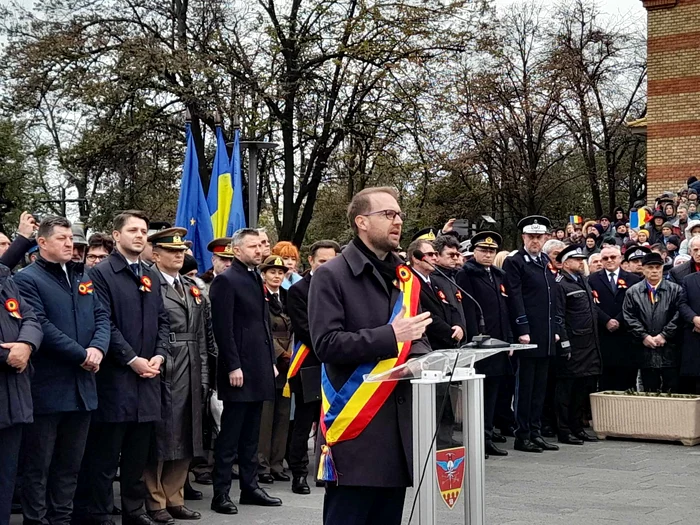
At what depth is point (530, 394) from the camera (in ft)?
34.7

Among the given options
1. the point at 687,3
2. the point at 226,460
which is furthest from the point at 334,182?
the point at 226,460

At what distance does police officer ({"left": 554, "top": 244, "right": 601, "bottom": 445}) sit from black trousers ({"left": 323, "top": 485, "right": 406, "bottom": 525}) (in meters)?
6.71

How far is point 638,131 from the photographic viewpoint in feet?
90.3

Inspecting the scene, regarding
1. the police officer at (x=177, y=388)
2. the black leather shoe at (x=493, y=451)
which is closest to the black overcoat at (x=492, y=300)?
the black leather shoe at (x=493, y=451)

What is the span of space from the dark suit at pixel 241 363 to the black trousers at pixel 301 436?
0.72 metres

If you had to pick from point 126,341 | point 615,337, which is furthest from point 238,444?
point 615,337

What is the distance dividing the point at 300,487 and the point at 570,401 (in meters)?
4.14

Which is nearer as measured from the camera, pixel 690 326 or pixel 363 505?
pixel 363 505

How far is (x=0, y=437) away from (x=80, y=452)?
0.77m

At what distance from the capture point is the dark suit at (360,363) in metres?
4.33

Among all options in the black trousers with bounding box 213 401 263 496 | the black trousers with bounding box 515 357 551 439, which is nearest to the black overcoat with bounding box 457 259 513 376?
the black trousers with bounding box 515 357 551 439

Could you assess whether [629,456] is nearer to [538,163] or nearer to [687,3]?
[687,3]

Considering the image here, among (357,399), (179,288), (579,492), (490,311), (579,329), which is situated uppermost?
(179,288)

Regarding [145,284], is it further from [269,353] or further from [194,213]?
[194,213]
